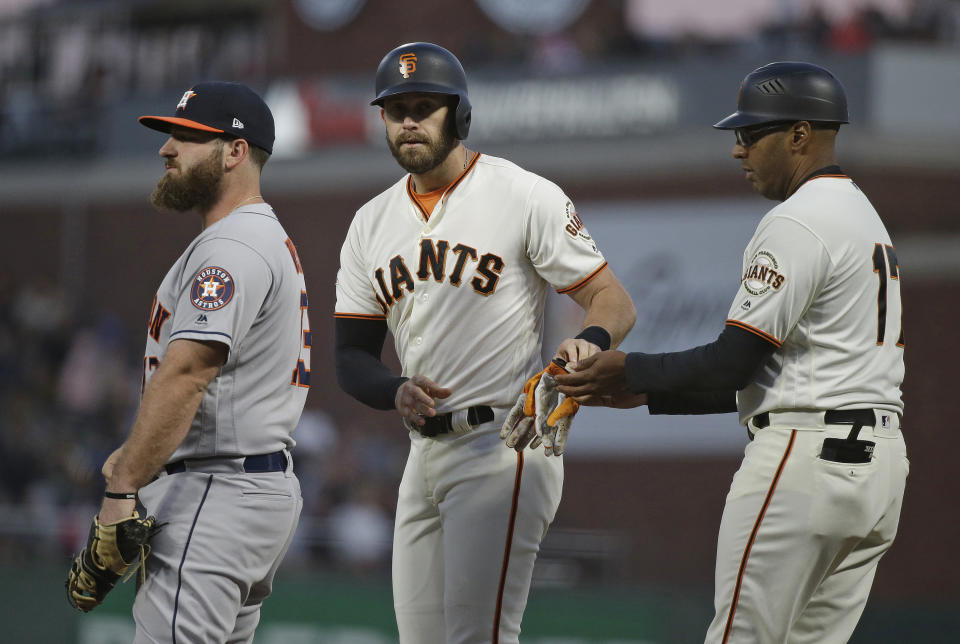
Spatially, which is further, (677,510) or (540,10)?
(540,10)

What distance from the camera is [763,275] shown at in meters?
3.98

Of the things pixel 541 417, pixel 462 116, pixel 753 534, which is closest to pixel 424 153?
pixel 462 116

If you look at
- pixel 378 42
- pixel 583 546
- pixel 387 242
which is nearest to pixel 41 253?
pixel 378 42

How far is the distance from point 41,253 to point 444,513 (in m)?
19.3

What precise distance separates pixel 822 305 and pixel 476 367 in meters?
1.20

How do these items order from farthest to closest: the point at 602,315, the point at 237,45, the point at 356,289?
the point at 237,45 < the point at 356,289 < the point at 602,315

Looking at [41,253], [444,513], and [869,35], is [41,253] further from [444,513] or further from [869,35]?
[444,513]

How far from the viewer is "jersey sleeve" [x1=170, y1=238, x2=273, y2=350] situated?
3953 mm

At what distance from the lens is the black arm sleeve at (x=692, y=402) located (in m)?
4.48

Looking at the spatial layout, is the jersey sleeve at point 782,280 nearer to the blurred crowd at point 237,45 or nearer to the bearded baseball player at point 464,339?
the bearded baseball player at point 464,339

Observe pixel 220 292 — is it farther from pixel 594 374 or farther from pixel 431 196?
pixel 594 374

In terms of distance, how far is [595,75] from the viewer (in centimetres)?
1736

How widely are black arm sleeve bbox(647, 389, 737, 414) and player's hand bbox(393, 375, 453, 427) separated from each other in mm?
708

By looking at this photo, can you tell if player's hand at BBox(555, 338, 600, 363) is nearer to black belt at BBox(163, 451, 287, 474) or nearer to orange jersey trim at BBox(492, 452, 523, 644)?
Answer: orange jersey trim at BBox(492, 452, 523, 644)
